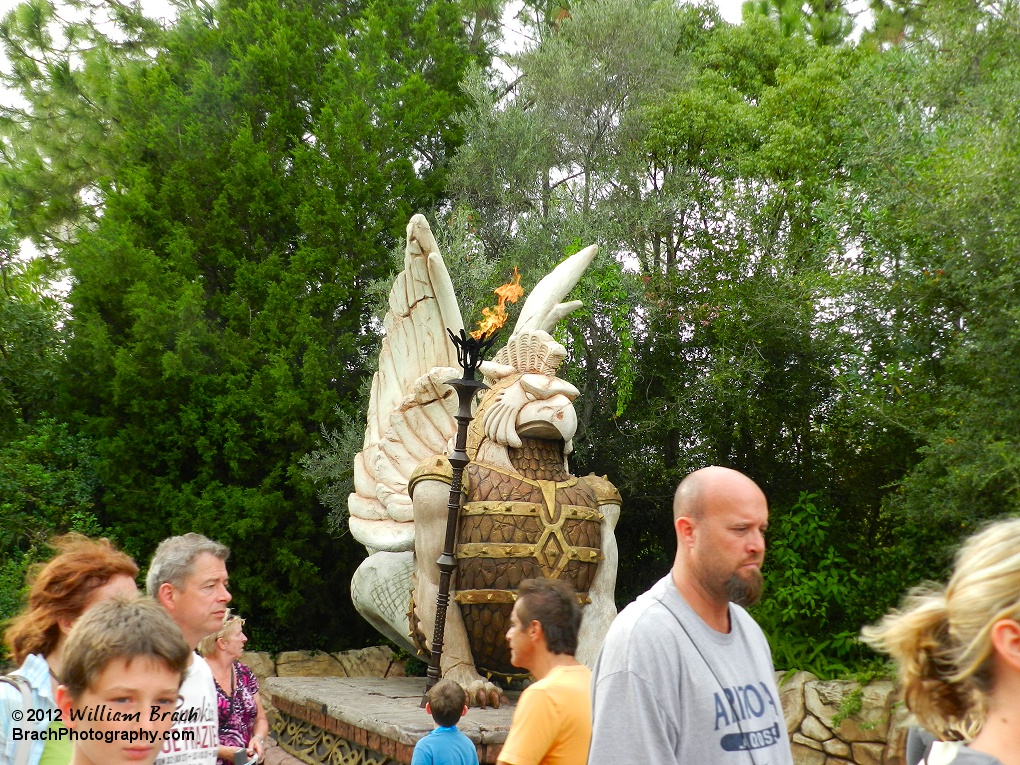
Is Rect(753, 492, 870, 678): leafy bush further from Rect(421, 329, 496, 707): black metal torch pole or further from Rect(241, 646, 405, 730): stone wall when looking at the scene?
Rect(241, 646, 405, 730): stone wall

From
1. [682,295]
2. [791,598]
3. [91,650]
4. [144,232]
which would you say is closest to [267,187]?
[144,232]

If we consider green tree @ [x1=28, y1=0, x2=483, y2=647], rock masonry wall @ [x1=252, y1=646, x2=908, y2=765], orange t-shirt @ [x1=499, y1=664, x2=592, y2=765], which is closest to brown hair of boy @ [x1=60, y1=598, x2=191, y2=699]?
orange t-shirt @ [x1=499, y1=664, x2=592, y2=765]

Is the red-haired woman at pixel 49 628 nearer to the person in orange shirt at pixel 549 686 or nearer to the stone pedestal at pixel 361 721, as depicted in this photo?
the person in orange shirt at pixel 549 686

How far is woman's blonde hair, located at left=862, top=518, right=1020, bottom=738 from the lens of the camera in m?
1.50

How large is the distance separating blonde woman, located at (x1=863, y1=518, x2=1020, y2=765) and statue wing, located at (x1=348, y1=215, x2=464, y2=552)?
5.96 m

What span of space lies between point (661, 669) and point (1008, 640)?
28.8 inches

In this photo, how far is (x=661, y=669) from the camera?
2037 millimetres

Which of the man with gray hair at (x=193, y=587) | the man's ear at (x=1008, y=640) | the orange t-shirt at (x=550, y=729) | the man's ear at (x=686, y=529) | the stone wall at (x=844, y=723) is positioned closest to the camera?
the man's ear at (x=1008, y=640)

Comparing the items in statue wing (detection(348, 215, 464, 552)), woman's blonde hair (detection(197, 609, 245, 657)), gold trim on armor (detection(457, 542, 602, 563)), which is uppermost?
statue wing (detection(348, 215, 464, 552))

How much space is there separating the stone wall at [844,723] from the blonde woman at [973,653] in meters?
5.40

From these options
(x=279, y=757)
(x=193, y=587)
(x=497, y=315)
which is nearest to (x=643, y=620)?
(x=193, y=587)

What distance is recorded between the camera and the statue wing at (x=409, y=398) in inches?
299

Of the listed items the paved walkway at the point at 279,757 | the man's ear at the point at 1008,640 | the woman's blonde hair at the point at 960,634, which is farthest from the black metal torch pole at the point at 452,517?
the man's ear at the point at 1008,640

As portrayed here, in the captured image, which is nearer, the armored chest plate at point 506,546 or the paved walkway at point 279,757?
the armored chest plate at point 506,546
